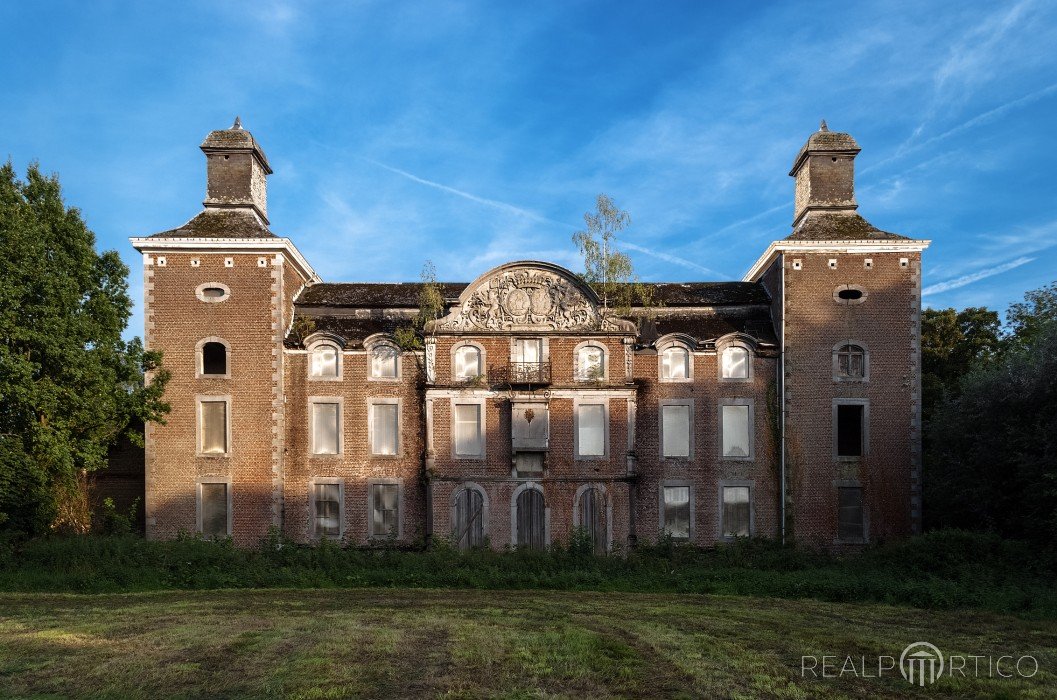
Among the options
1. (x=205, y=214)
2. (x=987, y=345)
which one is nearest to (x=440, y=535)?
(x=205, y=214)

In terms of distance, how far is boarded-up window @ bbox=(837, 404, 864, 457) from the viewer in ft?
84.1

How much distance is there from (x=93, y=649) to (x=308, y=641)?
11.3ft

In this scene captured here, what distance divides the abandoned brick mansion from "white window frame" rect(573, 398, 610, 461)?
7 centimetres

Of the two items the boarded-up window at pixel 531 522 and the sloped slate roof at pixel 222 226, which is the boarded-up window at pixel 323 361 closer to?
the sloped slate roof at pixel 222 226

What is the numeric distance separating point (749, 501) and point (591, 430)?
579 centimetres

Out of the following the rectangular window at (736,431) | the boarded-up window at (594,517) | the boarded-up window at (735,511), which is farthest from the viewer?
the rectangular window at (736,431)

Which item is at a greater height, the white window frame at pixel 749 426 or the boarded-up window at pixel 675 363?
the boarded-up window at pixel 675 363

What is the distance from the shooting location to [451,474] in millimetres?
24906

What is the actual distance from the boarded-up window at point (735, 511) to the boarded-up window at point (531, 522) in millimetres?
6115

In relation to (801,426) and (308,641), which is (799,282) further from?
(308,641)

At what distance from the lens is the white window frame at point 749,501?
25.2 meters

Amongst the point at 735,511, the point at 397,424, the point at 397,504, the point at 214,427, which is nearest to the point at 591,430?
the point at 735,511

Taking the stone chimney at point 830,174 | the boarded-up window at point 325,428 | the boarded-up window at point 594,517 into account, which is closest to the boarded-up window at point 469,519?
the boarded-up window at point 594,517

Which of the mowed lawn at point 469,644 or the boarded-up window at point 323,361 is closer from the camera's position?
the mowed lawn at point 469,644
